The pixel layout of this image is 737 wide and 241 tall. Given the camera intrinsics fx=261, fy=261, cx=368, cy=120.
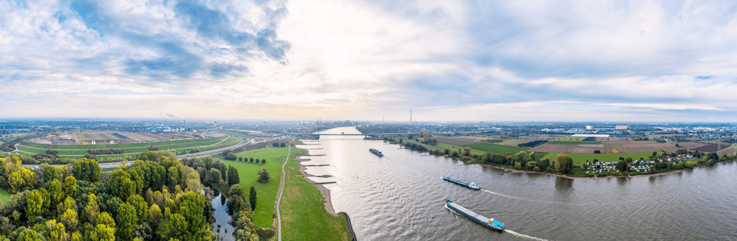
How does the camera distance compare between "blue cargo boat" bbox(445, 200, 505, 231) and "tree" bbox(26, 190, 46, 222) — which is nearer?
"tree" bbox(26, 190, 46, 222)

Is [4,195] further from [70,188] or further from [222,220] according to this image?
[222,220]

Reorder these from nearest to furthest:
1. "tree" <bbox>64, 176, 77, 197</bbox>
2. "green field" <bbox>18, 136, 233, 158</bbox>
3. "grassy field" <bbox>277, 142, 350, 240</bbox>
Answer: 1. "tree" <bbox>64, 176, 77, 197</bbox>
2. "grassy field" <bbox>277, 142, 350, 240</bbox>
3. "green field" <bbox>18, 136, 233, 158</bbox>

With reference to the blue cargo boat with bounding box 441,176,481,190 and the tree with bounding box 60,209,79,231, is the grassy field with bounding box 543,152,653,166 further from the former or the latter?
the tree with bounding box 60,209,79,231

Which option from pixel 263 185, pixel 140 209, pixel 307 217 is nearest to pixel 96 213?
pixel 140 209

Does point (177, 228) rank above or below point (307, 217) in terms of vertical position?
above

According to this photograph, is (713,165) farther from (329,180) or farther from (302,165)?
(302,165)

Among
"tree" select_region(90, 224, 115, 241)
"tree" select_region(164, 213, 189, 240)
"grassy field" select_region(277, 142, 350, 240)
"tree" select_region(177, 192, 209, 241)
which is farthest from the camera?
"grassy field" select_region(277, 142, 350, 240)

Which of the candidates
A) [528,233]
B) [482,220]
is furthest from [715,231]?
[482,220]

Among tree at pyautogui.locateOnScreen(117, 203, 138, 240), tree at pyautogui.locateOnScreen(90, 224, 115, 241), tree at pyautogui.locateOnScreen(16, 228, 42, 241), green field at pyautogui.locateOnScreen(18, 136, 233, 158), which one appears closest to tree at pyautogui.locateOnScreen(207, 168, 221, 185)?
tree at pyautogui.locateOnScreen(117, 203, 138, 240)
